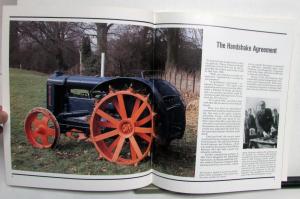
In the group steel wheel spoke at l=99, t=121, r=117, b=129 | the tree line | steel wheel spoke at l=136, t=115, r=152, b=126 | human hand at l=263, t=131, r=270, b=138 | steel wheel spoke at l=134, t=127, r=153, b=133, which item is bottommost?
human hand at l=263, t=131, r=270, b=138

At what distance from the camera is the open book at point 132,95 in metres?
0.46

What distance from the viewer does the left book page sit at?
1.51 feet

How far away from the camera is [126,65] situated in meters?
0.47

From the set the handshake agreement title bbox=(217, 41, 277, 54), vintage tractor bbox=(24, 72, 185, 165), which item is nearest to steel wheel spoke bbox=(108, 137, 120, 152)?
vintage tractor bbox=(24, 72, 185, 165)

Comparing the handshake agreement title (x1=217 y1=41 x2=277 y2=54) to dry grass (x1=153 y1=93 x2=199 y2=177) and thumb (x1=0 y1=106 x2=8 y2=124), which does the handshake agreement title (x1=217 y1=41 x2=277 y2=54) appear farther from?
thumb (x1=0 y1=106 x2=8 y2=124)

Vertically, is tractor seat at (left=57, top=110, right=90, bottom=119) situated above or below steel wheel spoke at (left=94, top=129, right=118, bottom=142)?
above

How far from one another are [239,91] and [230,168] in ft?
0.40

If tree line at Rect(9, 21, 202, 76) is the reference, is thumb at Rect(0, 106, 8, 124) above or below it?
below

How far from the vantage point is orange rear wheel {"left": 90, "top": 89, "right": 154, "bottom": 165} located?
1.56 ft

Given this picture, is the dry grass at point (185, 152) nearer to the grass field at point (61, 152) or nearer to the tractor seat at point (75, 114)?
the grass field at point (61, 152)

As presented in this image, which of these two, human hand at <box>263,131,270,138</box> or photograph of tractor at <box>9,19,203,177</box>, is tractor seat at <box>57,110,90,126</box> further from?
human hand at <box>263,131,270,138</box>

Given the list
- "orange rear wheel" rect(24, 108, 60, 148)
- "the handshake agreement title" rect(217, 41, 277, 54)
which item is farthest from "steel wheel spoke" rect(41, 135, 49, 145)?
"the handshake agreement title" rect(217, 41, 277, 54)

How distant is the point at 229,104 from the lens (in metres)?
0.48

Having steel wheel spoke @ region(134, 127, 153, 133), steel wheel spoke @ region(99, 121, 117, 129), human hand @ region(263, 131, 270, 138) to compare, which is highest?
steel wheel spoke @ region(99, 121, 117, 129)
